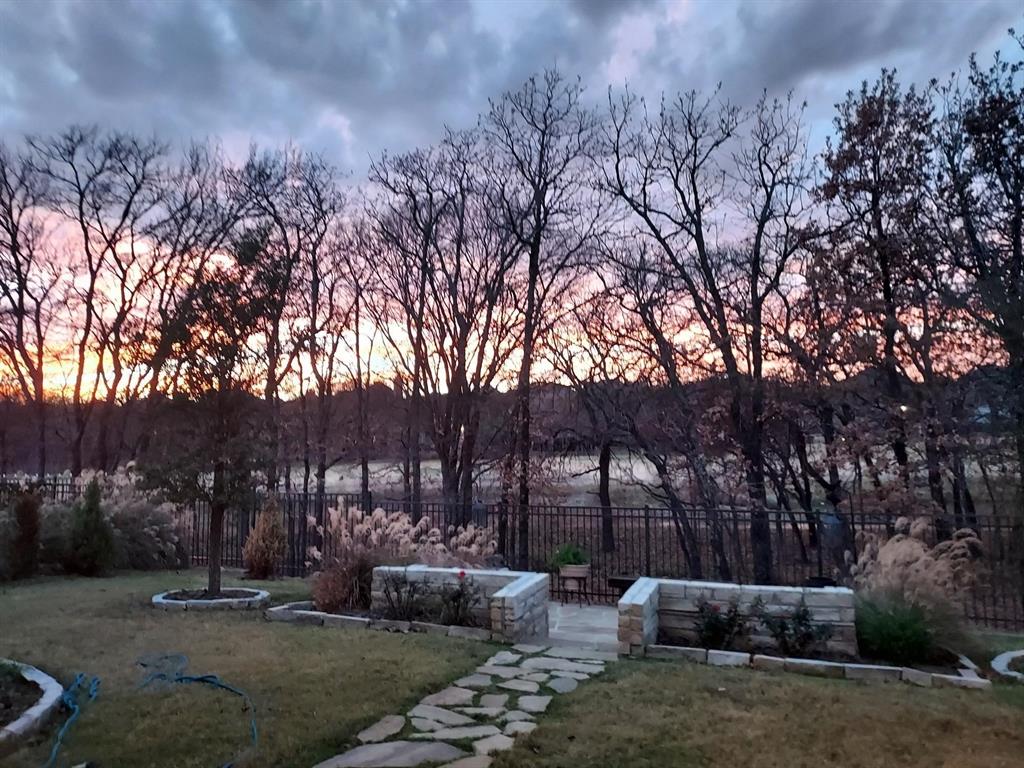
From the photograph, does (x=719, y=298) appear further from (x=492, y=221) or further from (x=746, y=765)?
(x=746, y=765)

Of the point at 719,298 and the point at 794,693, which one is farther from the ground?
the point at 719,298

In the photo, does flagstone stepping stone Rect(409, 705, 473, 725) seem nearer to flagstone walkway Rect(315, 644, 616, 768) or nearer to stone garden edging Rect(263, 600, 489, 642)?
flagstone walkway Rect(315, 644, 616, 768)

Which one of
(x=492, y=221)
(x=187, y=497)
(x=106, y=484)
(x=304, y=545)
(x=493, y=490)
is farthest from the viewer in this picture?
(x=493, y=490)

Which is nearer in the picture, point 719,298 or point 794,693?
point 794,693

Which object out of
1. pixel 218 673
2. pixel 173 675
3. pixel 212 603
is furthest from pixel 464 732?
pixel 212 603

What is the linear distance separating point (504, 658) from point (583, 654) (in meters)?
0.74

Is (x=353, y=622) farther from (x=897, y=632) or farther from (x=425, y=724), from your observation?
(x=897, y=632)

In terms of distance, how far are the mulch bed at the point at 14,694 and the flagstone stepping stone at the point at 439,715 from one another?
Answer: 7.53ft

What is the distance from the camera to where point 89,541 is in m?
11.7

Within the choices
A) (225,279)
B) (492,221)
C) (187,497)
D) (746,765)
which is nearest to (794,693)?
(746,765)

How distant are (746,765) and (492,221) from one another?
17000 mm

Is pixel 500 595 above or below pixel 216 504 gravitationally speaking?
below

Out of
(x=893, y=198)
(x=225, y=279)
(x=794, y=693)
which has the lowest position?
(x=794, y=693)

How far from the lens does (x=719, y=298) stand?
16391mm
